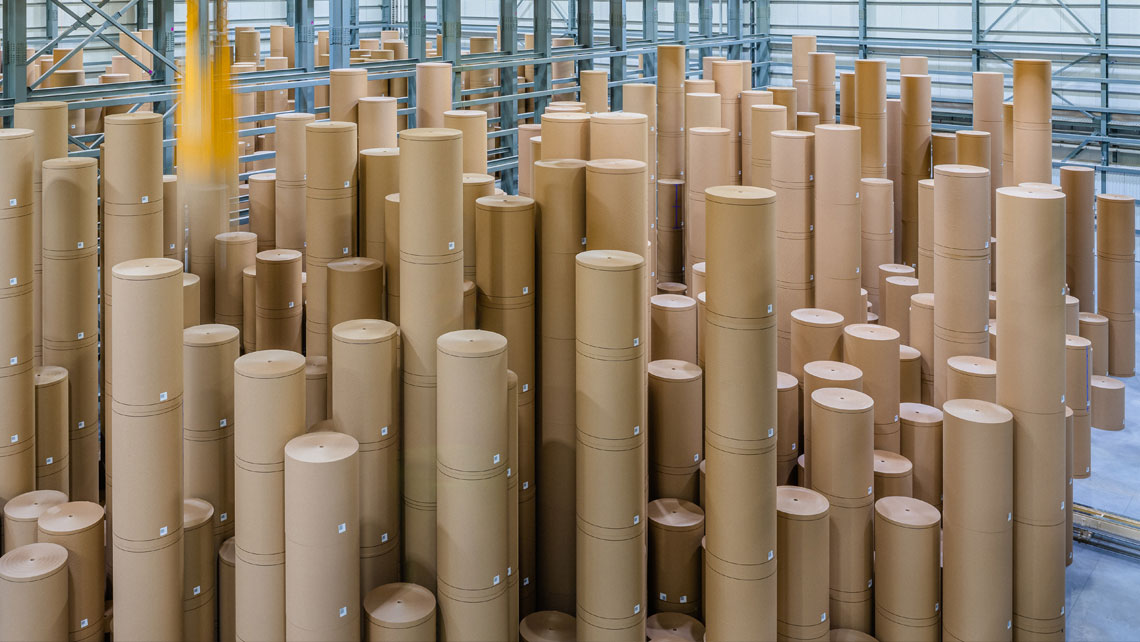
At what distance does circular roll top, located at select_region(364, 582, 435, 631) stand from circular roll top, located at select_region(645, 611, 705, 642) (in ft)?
4.19

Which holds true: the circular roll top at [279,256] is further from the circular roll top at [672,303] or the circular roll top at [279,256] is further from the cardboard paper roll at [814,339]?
the cardboard paper roll at [814,339]

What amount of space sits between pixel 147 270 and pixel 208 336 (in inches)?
23.8

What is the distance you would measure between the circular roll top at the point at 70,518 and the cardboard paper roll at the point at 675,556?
272 centimetres

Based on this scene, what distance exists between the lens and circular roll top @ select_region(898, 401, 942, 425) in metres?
6.11

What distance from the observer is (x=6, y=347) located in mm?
5059

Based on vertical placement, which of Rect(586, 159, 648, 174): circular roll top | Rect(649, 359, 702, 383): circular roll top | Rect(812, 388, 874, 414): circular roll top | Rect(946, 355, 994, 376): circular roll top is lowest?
Rect(812, 388, 874, 414): circular roll top

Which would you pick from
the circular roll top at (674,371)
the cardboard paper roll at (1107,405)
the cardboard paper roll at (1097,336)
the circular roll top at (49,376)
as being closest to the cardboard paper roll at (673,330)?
the circular roll top at (674,371)

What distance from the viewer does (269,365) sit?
446 centimetres

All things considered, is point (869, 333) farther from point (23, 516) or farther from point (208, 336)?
point (23, 516)

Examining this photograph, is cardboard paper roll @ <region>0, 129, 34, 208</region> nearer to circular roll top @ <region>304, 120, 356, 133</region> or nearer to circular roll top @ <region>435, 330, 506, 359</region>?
circular roll top @ <region>304, 120, 356, 133</region>

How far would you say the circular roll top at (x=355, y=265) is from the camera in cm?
534

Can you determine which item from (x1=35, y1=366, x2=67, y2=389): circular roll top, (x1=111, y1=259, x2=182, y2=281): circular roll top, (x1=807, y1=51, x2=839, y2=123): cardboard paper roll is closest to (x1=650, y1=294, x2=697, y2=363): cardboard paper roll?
(x1=111, y1=259, x2=182, y2=281): circular roll top

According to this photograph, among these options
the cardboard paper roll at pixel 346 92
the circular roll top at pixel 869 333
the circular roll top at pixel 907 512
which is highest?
the cardboard paper roll at pixel 346 92

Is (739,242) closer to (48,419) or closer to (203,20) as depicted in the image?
(48,419)
